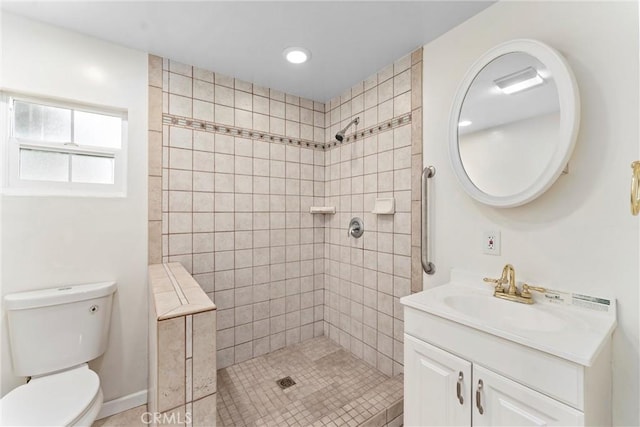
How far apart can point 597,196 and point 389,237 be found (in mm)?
1064

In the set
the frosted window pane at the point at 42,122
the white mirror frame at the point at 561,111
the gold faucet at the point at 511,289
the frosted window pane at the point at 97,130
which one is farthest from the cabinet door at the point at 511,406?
the frosted window pane at the point at 42,122

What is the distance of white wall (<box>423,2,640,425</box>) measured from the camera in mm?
998

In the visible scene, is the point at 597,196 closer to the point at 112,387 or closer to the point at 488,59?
the point at 488,59

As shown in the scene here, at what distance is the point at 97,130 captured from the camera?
172cm

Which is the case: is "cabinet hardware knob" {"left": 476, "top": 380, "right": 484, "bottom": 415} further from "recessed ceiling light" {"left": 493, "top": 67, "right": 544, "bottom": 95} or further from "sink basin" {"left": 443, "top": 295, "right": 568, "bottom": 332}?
"recessed ceiling light" {"left": 493, "top": 67, "right": 544, "bottom": 95}

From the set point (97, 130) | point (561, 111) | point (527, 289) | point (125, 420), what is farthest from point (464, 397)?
point (97, 130)

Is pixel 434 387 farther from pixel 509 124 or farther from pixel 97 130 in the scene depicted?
pixel 97 130

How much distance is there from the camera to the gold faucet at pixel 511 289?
1.20 metres

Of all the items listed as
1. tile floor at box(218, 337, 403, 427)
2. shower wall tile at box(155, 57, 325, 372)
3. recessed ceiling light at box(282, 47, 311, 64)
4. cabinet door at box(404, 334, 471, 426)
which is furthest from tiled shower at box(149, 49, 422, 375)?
cabinet door at box(404, 334, 471, 426)

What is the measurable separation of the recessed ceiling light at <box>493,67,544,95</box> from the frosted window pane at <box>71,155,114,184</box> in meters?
2.24

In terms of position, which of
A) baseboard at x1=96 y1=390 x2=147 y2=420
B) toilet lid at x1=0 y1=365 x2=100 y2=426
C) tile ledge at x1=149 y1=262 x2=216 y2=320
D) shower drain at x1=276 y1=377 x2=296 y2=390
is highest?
tile ledge at x1=149 y1=262 x2=216 y2=320

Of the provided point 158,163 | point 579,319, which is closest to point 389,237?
point 579,319

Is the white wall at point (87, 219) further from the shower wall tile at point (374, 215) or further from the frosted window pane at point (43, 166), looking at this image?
the shower wall tile at point (374, 215)

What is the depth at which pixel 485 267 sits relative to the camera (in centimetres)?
140
